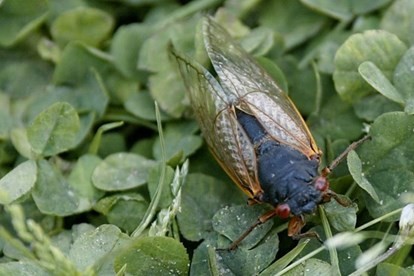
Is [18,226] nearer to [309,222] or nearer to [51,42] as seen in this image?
[309,222]

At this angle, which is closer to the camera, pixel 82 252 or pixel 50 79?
pixel 82 252

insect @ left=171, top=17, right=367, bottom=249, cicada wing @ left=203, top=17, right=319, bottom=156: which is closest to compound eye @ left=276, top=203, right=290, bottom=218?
insect @ left=171, top=17, right=367, bottom=249

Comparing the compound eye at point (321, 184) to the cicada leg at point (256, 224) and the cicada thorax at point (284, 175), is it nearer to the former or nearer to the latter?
the cicada thorax at point (284, 175)

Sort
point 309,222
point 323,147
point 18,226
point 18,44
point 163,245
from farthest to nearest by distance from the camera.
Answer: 1. point 18,44
2. point 323,147
3. point 309,222
4. point 163,245
5. point 18,226

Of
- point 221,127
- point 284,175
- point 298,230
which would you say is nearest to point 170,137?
point 221,127

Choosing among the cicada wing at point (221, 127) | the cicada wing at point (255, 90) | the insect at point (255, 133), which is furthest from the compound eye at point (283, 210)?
the cicada wing at point (255, 90)

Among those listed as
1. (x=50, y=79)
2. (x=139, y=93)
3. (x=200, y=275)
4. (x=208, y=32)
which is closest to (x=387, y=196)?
(x=200, y=275)
